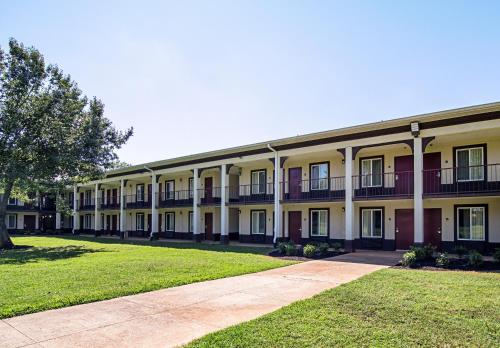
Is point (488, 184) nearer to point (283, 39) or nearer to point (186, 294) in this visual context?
point (283, 39)

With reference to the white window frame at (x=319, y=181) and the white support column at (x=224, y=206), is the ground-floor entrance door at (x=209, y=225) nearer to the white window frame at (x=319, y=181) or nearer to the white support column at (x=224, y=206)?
the white support column at (x=224, y=206)

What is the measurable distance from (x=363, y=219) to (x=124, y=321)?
16627 millimetres

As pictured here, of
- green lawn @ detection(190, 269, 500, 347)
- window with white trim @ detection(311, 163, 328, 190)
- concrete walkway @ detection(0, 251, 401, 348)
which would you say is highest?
window with white trim @ detection(311, 163, 328, 190)

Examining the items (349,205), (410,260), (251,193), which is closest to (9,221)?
(251,193)

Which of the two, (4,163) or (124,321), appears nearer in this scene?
(124,321)

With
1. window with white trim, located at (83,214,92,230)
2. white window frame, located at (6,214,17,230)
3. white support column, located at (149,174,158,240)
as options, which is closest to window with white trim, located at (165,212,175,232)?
white support column, located at (149,174,158,240)

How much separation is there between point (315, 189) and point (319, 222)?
1.96m

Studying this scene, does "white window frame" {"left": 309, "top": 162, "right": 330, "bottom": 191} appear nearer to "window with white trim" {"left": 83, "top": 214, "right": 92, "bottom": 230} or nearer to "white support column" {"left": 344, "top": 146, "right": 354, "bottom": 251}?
"white support column" {"left": 344, "top": 146, "right": 354, "bottom": 251}

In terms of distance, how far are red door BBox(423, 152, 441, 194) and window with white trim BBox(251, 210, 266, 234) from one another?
34.8 ft

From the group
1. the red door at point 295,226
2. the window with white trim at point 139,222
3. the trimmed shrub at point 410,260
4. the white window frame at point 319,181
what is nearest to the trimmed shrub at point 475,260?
the trimmed shrub at point 410,260

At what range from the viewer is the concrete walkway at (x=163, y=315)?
597 cm

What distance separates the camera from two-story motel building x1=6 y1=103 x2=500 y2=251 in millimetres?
16906

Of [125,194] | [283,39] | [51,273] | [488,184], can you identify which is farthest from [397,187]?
[125,194]

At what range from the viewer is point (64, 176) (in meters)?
24.7
